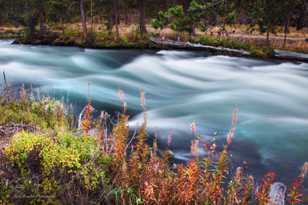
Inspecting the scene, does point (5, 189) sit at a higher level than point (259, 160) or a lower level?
higher

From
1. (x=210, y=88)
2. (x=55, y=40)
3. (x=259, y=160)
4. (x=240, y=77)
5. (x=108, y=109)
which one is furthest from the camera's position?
(x=55, y=40)

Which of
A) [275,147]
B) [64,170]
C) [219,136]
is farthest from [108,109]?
[64,170]

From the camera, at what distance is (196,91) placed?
58.5 ft

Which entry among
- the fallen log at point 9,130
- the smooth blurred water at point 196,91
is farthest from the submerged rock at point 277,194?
the fallen log at point 9,130

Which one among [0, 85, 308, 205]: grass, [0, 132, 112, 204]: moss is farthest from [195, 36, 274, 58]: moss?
[0, 132, 112, 204]: moss

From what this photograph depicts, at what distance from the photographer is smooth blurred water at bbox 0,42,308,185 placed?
35.4 ft

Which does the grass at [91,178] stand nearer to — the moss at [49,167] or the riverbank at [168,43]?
the moss at [49,167]

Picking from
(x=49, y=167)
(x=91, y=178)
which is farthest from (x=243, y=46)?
(x=49, y=167)

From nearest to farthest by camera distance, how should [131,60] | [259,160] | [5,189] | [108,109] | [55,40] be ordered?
1. [5,189]
2. [259,160]
3. [108,109]
4. [131,60]
5. [55,40]

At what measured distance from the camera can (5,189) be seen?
4766mm

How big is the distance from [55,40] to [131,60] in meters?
11.7

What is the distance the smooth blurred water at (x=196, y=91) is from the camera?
1080 centimetres

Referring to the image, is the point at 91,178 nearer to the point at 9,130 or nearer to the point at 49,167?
the point at 49,167

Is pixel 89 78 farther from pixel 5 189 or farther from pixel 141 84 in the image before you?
pixel 5 189
